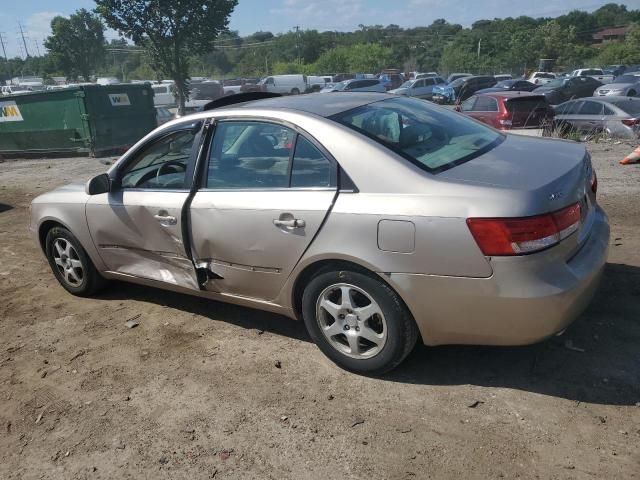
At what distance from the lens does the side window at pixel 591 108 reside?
13105 millimetres

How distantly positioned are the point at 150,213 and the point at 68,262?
1.38 metres

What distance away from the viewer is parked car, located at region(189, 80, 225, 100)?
38.2m

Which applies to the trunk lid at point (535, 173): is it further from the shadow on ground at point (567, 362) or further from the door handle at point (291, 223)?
the shadow on ground at point (567, 362)

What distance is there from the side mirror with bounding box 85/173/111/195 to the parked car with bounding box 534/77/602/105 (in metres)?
24.5

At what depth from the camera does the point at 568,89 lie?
27.0 metres

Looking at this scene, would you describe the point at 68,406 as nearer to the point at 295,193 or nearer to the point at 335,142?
the point at 295,193

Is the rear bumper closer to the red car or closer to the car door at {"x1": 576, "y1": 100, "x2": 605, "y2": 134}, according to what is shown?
the car door at {"x1": 576, "y1": 100, "x2": 605, "y2": 134}

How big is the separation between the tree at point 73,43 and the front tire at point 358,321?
62947 millimetres

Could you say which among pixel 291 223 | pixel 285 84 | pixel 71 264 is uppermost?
pixel 291 223

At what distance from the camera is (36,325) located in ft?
14.6

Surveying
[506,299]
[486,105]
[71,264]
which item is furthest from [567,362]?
[486,105]

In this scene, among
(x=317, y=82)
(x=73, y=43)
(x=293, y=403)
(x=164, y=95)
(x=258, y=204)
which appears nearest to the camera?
(x=293, y=403)

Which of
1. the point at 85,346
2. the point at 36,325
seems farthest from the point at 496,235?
the point at 36,325

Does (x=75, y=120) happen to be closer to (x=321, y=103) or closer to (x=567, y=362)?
(x=321, y=103)
